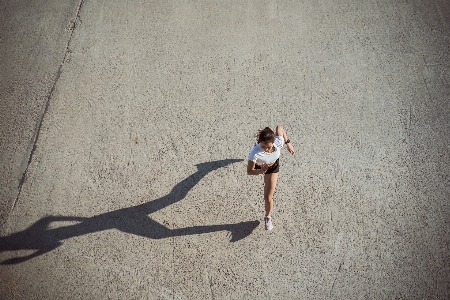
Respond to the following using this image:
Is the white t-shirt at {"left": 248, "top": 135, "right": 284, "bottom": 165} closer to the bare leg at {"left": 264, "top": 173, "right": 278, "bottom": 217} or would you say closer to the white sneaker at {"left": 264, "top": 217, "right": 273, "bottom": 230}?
the bare leg at {"left": 264, "top": 173, "right": 278, "bottom": 217}

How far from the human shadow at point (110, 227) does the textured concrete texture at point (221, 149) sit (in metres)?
0.02

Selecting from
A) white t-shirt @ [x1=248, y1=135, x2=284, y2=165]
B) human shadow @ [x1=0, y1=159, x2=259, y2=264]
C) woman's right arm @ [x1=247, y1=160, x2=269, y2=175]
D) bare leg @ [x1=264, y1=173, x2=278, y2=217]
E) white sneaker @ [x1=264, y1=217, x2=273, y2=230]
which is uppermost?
white t-shirt @ [x1=248, y1=135, x2=284, y2=165]

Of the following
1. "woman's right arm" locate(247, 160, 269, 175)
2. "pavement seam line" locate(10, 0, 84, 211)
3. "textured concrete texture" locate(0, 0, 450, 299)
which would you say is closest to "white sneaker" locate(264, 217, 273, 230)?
"textured concrete texture" locate(0, 0, 450, 299)

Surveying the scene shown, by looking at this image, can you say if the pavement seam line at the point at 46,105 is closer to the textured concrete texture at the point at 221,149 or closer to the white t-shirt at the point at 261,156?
the textured concrete texture at the point at 221,149

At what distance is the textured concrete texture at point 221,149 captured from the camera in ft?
12.9

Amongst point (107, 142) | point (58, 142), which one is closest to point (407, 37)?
point (107, 142)

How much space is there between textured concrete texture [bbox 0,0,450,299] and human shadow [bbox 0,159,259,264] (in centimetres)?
2

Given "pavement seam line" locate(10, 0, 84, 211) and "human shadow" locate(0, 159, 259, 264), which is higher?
"pavement seam line" locate(10, 0, 84, 211)

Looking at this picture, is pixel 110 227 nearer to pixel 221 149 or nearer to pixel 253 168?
pixel 221 149

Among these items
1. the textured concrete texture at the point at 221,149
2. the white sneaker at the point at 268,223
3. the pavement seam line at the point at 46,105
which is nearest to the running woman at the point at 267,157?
the white sneaker at the point at 268,223

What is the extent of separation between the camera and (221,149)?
4.72 metres

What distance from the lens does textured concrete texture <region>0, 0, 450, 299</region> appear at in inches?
154

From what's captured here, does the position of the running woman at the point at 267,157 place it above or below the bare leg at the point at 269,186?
above

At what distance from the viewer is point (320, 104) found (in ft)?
16.6
